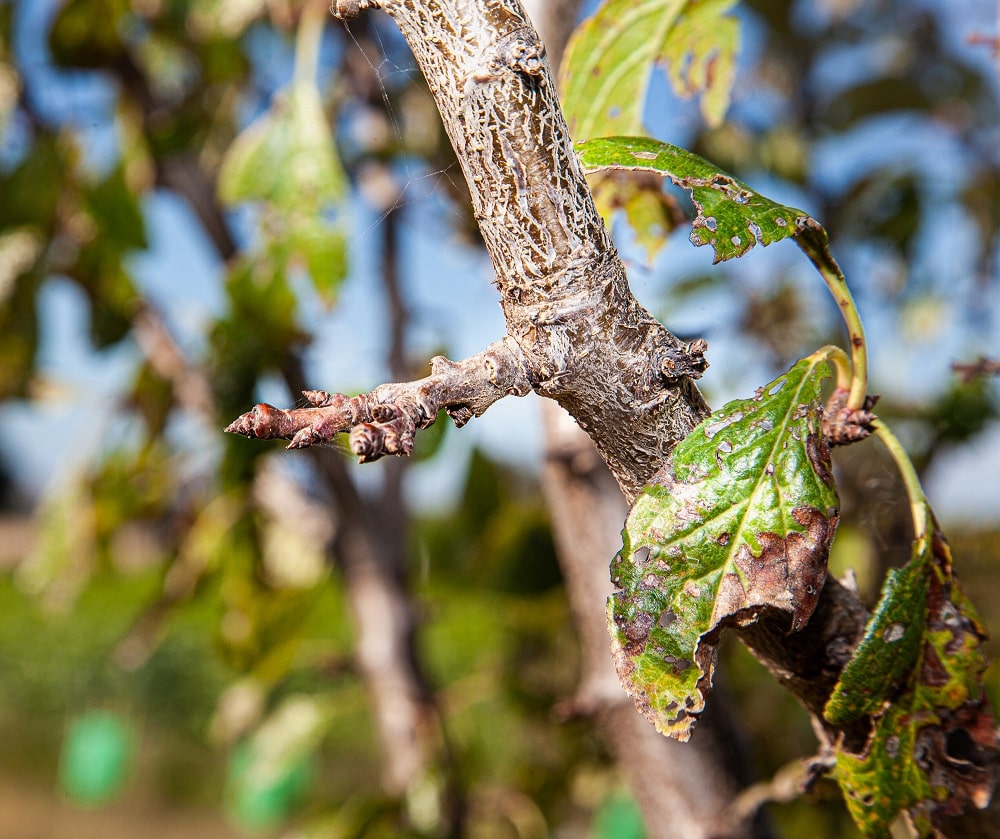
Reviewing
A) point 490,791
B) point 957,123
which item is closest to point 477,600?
point 490,791

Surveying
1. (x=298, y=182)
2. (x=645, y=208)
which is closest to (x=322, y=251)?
(x=298, y=182)

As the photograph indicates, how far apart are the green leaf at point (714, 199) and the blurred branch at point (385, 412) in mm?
76

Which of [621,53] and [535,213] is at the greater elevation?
[621,53]

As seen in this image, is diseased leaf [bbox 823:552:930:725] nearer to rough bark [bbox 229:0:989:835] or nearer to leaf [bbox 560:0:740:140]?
rough bark [bbox 229:0:989:835]

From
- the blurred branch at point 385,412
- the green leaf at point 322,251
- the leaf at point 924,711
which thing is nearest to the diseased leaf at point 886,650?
the leaf at point 924,711

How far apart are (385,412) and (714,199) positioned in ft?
0.40

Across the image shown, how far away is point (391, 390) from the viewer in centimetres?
15

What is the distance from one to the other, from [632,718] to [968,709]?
0.55 ft

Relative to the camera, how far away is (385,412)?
0.48 feet

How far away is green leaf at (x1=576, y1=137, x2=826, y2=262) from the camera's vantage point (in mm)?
213

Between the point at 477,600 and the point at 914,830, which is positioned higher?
the point at 477,600

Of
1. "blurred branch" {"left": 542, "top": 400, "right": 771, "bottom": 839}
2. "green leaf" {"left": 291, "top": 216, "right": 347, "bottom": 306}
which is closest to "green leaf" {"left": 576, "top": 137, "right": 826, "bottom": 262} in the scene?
"blurred branch" {"left": 542, "top": 400, "right": 771, "bottom": 839}

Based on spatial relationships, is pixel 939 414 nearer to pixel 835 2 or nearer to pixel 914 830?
pixel 914 830

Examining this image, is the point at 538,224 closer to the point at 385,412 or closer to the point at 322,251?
the point at 385,412
